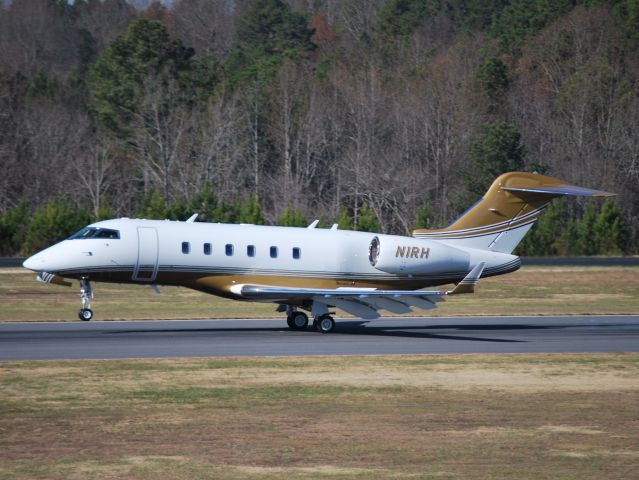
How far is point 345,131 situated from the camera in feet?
279

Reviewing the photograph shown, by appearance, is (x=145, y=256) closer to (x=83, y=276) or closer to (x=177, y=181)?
(x=83, y=276)

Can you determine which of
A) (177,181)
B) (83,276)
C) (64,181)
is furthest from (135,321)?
(64,181)

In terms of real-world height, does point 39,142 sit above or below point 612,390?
above

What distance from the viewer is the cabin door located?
28.7 meters

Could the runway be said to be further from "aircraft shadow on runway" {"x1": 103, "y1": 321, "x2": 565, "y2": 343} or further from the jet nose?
the jet nose

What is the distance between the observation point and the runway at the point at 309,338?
25531mm

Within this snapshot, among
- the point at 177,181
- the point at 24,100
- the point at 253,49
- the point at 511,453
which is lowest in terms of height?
the point at 511,453

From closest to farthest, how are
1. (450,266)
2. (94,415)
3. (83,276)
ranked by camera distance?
(94,415) → (83,276) → (450,266)

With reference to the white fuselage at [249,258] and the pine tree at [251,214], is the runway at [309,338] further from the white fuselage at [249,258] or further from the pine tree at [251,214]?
the pine tree at [251,214]

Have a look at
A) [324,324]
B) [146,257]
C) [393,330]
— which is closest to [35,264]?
[146,257]

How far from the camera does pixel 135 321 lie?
33.1m

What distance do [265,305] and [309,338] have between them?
10.7 metres

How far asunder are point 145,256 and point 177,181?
160ft

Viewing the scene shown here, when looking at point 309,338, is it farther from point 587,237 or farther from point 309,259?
point 587,237
